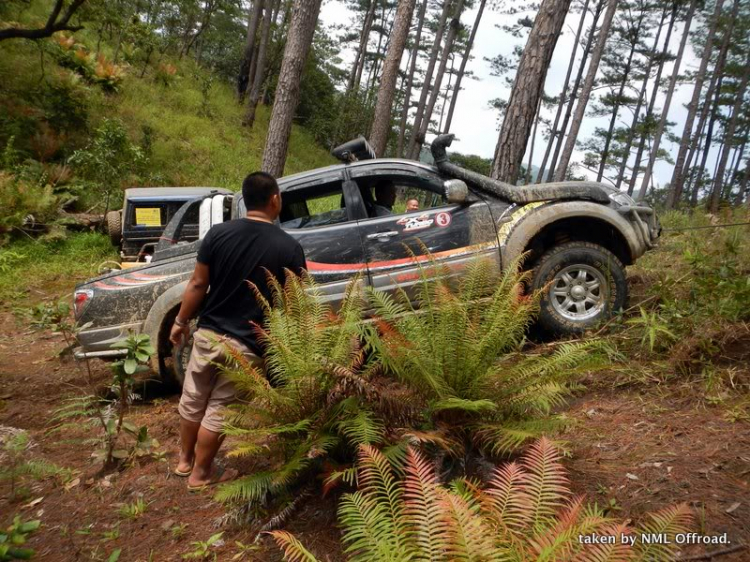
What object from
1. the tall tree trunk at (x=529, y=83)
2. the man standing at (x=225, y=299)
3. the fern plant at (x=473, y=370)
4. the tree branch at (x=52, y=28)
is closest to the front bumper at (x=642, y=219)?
the tall tree trunk at (x=529, y=83)

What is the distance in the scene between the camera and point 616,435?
3.06 meters

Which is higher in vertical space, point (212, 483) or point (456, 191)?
point (456, 191)

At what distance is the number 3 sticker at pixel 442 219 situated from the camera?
185 inches

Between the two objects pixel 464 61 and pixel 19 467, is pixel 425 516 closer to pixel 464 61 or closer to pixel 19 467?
pixel 19 467

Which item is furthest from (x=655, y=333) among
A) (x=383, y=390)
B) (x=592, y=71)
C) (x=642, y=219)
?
(x=592, y=71)

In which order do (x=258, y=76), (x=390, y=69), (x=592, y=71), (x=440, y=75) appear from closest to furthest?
(x=390, y=69) < (x=592, y=71) < (x=258, y=76) < (x=440, y=75)

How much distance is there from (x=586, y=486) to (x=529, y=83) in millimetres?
5673

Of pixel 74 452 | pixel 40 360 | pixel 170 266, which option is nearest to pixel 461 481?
Answer: pixel 74 452

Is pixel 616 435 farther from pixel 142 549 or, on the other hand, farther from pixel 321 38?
pixel 321 38

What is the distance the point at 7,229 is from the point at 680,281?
37.8 feet

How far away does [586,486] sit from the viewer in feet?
8.20

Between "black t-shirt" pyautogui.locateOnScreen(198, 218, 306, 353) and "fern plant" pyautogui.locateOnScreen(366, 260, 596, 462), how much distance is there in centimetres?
77

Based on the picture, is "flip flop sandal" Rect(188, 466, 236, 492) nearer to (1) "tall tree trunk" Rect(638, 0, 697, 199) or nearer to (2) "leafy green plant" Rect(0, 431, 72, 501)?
(2) "leafy green plant" Rect(0, 431, 72, 501)

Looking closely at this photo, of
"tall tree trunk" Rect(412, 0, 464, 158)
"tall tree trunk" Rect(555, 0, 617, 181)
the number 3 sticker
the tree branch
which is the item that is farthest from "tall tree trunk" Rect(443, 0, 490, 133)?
the number 3 sticker
